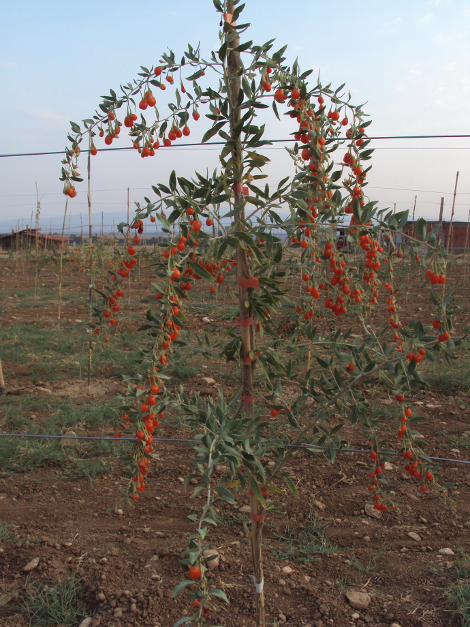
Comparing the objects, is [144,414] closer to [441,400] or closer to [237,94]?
[237,94]

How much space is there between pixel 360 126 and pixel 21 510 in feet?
7.49

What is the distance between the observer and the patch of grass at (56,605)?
1580 mm

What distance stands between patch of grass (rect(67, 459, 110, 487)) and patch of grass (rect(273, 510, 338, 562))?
107 centimetres

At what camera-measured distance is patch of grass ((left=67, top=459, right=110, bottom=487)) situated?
2.53 meters

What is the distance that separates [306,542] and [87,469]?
1298 mm

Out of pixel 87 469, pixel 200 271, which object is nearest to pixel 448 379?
pixel 87 469

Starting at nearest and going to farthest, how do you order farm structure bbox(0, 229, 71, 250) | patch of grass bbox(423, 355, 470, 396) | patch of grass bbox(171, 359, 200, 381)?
1. patch of grass bbox(423, 355, 470, 396)
2. patch of grass bbox(171, 359, 200, 381)
3. farm structure bbox(0, 229, 71, 250)

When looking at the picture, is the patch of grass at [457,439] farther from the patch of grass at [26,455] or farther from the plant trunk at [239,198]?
the patch of grass at [26,455]

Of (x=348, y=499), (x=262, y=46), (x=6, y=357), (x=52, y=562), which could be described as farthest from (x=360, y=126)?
(x=6, y=357)

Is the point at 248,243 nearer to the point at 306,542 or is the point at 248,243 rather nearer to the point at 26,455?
the point at 306,542

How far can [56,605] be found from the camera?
160cm

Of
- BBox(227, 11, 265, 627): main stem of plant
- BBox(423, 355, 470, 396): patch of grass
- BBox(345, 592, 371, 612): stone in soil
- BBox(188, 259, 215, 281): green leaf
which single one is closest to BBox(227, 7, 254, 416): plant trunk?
BBox(227, 11, 265, 627): main stem of plant

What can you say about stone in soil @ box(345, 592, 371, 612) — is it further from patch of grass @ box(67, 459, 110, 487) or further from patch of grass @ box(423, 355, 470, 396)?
patch of grass @ box(423, 355, 470, 396)

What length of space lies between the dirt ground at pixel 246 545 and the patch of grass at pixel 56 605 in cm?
3
